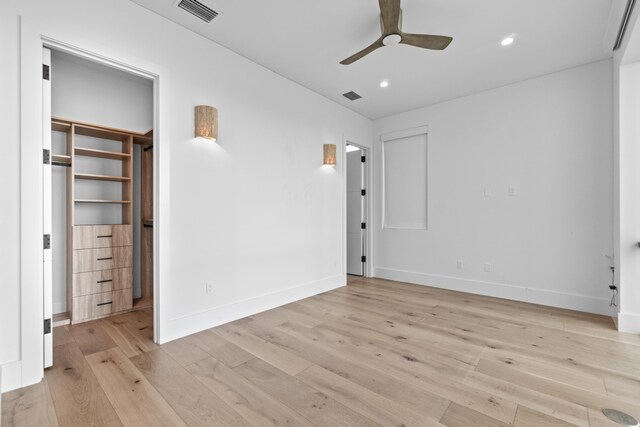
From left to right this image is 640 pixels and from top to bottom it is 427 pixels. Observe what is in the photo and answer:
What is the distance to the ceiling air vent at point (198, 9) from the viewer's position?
2430 mm

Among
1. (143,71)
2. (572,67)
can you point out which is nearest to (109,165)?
(143,71)

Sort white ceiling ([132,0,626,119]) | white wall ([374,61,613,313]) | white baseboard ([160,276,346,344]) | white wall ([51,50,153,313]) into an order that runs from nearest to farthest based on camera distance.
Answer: white ceiling ([132,0,626,119]) < white baseboard ([160,276,346,344]) < white wall ([51,50,153,313]) < white wall ([374,61,613,313])

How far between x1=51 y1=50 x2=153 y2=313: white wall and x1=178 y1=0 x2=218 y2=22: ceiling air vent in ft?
4.87

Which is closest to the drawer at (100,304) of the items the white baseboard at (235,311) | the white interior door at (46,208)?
the white interior door at (46,208)

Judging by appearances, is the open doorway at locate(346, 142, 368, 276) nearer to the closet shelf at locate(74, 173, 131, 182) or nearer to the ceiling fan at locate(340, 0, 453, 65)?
the ceiling fan at locate(340, 0, 453, 65)

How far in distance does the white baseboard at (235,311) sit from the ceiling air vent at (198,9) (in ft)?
8.91

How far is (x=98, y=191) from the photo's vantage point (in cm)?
359

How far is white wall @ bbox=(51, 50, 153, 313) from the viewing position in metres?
3.25

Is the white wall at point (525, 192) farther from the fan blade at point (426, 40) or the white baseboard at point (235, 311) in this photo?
the fan blade at point (426, 40)

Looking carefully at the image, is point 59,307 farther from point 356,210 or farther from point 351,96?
point 351,96

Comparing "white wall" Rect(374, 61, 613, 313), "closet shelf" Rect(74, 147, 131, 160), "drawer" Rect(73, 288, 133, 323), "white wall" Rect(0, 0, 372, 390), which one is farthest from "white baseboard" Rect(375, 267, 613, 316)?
"closet shelf" Rect(74, 147, 131, 160)

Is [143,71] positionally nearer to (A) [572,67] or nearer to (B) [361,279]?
(B) [361,279]

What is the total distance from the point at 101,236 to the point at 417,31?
13.0 feet

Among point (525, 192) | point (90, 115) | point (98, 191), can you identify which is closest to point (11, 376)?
point (98, 191)
